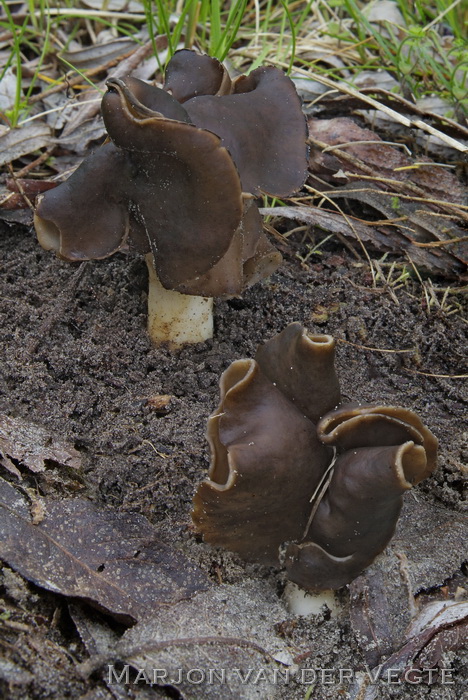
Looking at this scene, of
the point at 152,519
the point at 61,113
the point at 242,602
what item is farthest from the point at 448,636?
the point at 61,113

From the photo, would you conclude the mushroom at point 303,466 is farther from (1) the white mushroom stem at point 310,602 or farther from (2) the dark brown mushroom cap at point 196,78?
(2) the dark brown mushroom cap at point 196,78

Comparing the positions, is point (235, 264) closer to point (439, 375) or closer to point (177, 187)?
point (177, 187)

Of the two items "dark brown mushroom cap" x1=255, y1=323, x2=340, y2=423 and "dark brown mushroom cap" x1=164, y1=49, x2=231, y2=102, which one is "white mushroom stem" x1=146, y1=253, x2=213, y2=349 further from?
"dark brown mushroom cap" x1=255, y1=323, x2=340, y2=423

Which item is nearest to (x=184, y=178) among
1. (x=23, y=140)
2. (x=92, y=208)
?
(x=92, y=208)

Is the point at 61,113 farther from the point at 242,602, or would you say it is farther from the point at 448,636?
the point at 448,636

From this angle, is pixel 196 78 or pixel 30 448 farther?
pixel 196 78

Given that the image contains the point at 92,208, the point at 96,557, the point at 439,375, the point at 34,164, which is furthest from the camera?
the point at 34,164
